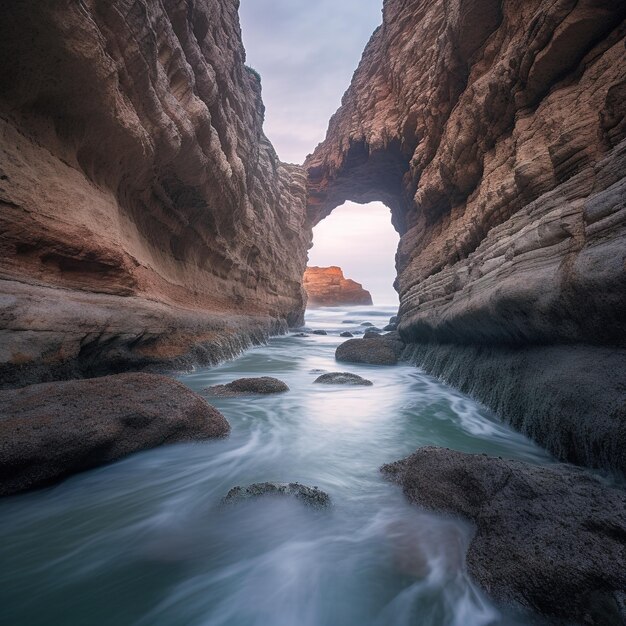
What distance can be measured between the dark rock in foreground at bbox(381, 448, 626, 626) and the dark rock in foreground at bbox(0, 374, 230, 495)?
2.42 meters

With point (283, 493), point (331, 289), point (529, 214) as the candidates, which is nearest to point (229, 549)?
point (283, 493)

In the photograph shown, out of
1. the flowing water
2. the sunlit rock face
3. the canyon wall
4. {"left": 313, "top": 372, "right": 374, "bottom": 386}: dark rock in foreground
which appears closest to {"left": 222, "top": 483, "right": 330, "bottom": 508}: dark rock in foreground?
the flowing water

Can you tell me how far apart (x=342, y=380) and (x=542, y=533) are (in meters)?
5.68

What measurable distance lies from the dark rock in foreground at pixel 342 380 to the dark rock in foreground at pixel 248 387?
1.36m

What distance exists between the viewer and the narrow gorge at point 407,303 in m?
1.80

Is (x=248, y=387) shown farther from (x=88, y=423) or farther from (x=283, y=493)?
(x=283, y=493)

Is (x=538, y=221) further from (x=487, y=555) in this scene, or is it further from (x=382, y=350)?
(x=382, y=350)

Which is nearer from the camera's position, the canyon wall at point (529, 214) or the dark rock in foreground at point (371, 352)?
the canyon wall at point (529, 214)

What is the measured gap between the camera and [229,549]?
196 cm

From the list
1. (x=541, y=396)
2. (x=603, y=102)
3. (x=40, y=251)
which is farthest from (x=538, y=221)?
(x=40, y=251)

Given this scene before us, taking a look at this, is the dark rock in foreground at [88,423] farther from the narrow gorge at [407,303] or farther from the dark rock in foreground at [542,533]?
the dark rock in foreground at [542,533]

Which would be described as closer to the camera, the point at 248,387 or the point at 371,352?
the point at 248,387

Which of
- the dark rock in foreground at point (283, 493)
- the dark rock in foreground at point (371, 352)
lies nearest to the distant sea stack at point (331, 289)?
the dark rock in foreground at point (371, 352)

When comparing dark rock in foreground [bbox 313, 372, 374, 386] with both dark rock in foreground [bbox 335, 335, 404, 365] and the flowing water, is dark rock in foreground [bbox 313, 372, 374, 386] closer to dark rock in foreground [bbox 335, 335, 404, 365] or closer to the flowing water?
dark rock in foreground [bbox 335, 335, 404, 365]
